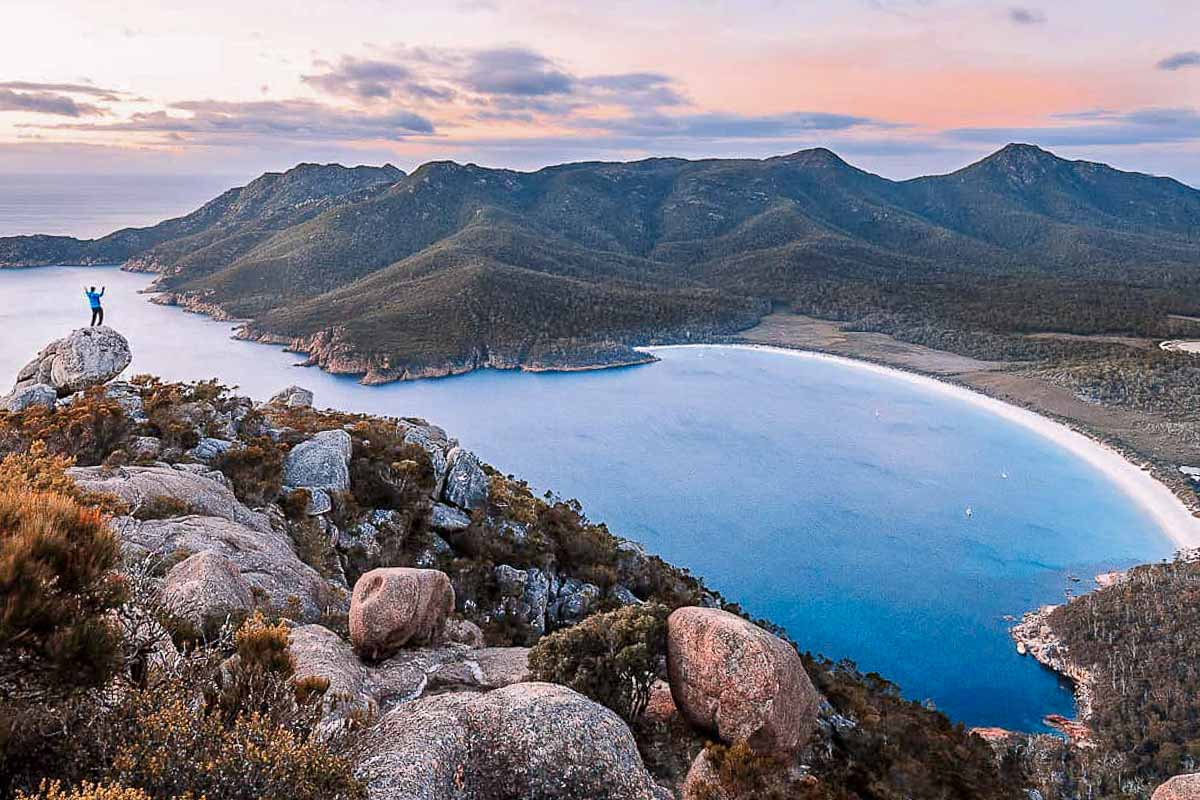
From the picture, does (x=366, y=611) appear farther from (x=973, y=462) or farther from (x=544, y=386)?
(x=544, y=386)

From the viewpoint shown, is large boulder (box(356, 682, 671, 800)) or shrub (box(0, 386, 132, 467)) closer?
large boulder (box(356, 682, 671, 800))

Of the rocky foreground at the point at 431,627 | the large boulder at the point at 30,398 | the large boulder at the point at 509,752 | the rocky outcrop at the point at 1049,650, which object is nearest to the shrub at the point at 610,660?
the rocky foreground at the point at 431,627

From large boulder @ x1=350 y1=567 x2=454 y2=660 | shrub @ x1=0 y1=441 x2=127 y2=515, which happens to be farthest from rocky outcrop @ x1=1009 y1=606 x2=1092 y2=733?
shrub @ x1=0 y1=441 x2=127 y2=515

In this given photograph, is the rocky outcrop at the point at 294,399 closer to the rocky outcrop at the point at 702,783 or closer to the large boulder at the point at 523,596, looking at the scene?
the large boulder at the point at 523,596

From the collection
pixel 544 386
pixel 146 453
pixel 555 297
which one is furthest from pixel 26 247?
pixel 146 453

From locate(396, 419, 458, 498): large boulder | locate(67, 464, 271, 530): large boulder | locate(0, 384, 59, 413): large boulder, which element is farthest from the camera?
locate(396, 419, 458, 498): large boulder

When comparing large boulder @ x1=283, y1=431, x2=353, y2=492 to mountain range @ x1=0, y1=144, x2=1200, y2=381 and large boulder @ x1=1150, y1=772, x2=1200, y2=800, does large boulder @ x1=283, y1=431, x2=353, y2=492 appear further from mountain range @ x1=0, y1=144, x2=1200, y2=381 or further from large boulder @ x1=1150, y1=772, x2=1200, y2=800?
mountain range @ x1=0, y1=144, x2=1200, y2=381

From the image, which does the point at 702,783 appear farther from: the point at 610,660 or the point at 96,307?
the point at 96,307
